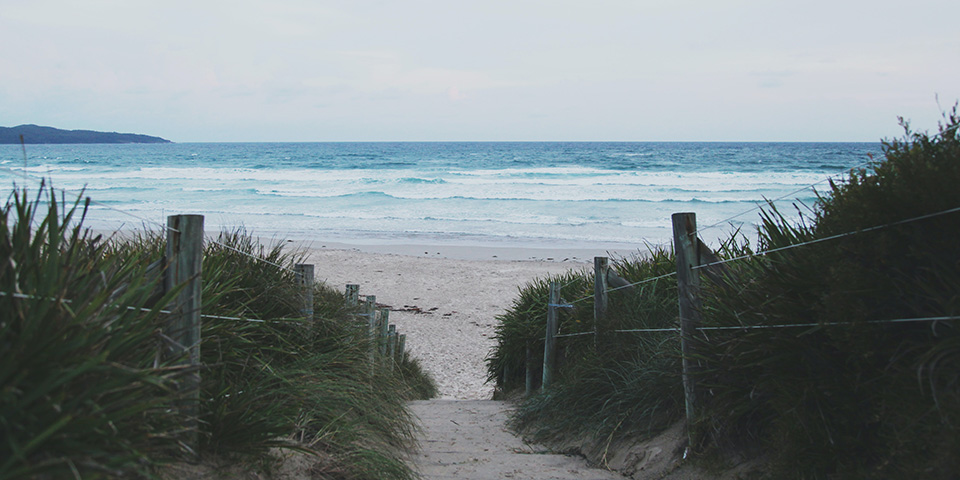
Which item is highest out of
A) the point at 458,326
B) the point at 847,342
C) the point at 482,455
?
the point at 847,342

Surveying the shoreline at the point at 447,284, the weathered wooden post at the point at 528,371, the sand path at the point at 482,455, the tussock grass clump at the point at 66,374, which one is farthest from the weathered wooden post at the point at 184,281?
the shoreline at the point at 447,284

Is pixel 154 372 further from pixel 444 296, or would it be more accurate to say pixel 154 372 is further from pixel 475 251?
pixel 475 251

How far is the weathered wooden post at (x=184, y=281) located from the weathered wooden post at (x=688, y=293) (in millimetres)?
2808

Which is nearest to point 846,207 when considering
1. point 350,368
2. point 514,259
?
point 350,368

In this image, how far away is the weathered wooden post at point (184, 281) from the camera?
3.39 meters

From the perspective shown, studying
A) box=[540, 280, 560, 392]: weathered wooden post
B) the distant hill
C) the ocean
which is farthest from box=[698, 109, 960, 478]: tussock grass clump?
the distant hill

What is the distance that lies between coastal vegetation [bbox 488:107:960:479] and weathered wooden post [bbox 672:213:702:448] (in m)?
0.08

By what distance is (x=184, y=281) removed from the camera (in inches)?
138

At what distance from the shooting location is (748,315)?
13.2ft

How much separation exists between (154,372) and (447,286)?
16.0m

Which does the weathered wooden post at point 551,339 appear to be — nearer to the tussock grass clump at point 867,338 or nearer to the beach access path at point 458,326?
the beach access path at point 458,326

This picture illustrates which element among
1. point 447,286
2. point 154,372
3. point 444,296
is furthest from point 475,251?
point 154,372

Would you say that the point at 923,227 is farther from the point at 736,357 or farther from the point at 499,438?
the point at 499,438

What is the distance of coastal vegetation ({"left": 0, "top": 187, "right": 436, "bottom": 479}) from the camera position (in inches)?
84.5
